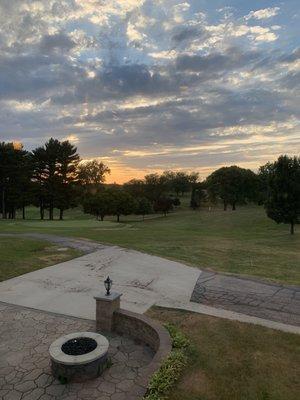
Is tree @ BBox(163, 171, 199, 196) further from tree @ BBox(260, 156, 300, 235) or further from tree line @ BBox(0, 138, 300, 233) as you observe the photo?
tree @ BBox(260, 156, 300, 235)

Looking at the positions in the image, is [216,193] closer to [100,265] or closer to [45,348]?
[100,265]

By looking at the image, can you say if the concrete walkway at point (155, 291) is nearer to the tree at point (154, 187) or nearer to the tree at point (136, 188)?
the tree at point (136, 188)

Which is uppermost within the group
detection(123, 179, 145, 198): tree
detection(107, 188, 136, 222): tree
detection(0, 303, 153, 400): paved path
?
detection(123, 179, 145, 198): tree

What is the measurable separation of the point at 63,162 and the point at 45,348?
53.8 m

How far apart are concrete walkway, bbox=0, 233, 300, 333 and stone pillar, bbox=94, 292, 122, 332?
3.57 feet

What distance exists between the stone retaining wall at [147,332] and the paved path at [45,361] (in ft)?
0.71

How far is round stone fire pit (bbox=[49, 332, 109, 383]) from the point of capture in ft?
23.7

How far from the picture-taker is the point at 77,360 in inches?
284

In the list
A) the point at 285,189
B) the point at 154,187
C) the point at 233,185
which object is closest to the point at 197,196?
the point at 154,187

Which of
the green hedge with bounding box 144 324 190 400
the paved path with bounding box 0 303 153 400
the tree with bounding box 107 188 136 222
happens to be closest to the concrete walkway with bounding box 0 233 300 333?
the paved path with bounding box 0 303 153 400

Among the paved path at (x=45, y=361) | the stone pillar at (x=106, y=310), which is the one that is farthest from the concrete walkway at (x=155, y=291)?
the stone pillar at (x=106, y=310)

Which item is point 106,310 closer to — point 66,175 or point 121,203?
point 66,175

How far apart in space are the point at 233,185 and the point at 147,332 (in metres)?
72.1

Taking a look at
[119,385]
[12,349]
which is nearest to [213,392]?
[119,385]
